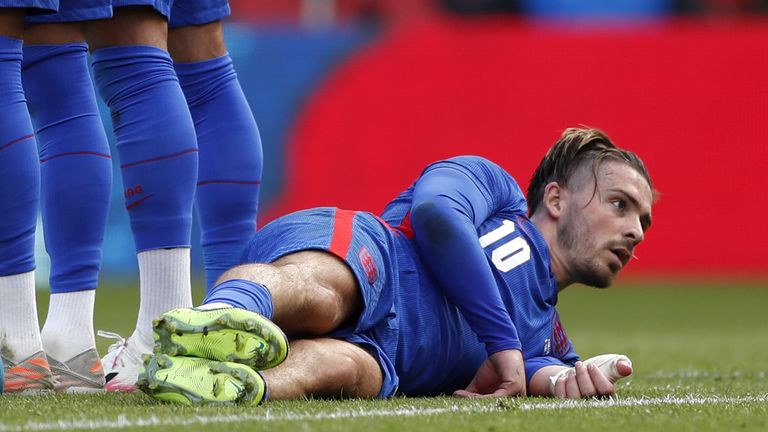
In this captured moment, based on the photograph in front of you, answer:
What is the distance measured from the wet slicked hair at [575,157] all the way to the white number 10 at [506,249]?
9.6 inches

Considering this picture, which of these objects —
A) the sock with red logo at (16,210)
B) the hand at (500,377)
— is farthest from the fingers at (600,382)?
the sock with red logo at (16,210)

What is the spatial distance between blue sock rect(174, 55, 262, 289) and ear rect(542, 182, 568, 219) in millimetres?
753

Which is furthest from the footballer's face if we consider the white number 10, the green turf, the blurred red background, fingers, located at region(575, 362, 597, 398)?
the blurred red background

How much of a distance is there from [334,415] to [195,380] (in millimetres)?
271

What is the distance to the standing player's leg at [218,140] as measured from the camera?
10.9 feet

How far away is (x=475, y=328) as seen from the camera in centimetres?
287

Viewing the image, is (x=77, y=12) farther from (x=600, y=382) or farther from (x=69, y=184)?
(x=600, y=382)

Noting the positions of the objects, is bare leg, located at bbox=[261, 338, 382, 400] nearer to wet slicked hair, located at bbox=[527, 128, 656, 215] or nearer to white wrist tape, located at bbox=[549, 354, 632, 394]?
white wrist tape, located at bbox=[549, 354, 632, 394]

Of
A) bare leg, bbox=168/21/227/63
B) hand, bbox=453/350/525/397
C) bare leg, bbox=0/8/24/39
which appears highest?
bare leg, bbox=0/8/24/39

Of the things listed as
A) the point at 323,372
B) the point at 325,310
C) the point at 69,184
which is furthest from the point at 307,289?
the point at 69,184

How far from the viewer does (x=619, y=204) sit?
3.15 m

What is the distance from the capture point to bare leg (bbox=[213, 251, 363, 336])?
2.60 metres

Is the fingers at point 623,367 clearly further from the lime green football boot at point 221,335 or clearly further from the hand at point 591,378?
the lime green football boot at point 221,335

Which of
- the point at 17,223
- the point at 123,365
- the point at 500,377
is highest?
the point at 17,223
